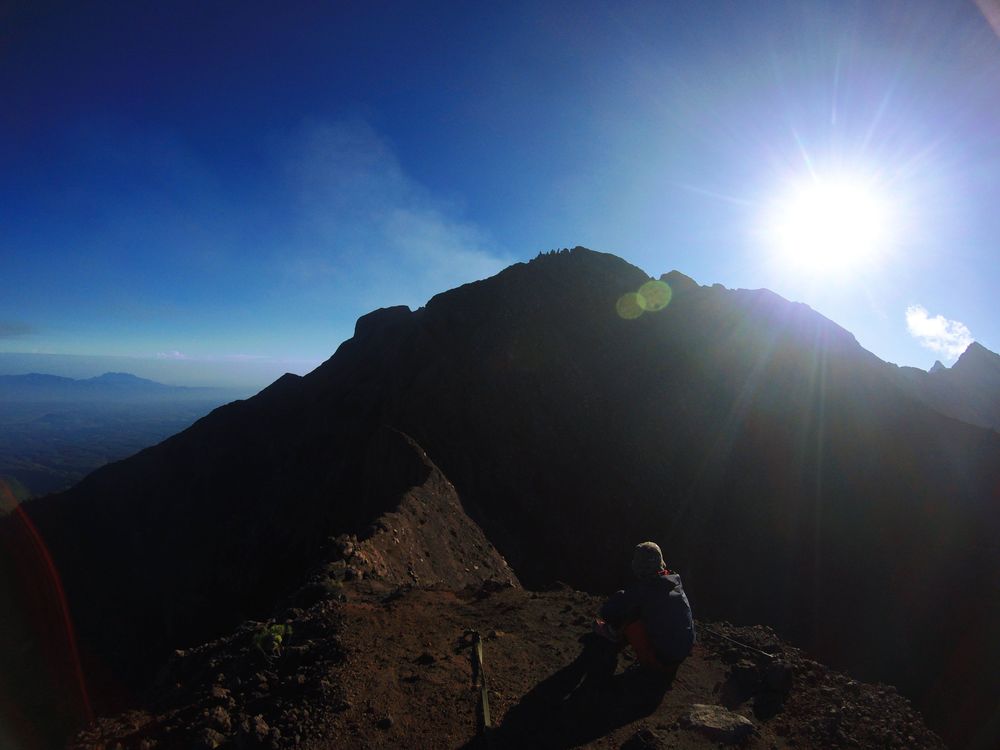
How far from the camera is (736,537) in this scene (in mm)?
30984

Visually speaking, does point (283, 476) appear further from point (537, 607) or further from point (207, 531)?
point (537, 607)

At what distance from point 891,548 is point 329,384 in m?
45.9

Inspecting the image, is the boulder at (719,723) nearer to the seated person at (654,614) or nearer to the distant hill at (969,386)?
the seated person at (654,614)

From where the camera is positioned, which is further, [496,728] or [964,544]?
[964,544]

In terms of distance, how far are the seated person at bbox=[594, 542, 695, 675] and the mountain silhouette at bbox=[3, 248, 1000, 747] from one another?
17.3 meters

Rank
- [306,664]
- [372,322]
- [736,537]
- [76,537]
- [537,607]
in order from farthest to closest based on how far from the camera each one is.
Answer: [372,322]
[76,537]
[736,537]
[537,607]
[306,664]

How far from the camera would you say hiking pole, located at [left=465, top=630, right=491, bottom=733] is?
5770 mm

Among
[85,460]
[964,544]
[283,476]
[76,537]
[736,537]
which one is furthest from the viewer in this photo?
[85,460]

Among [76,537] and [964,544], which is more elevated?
[964,544]

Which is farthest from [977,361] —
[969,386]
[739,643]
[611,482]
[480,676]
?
[480,676]

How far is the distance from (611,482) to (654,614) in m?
28.0

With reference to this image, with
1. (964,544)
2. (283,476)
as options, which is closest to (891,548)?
(964,544)

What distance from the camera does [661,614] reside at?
6.25 metres

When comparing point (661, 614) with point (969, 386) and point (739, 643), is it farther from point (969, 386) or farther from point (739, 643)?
point (969, 386)
